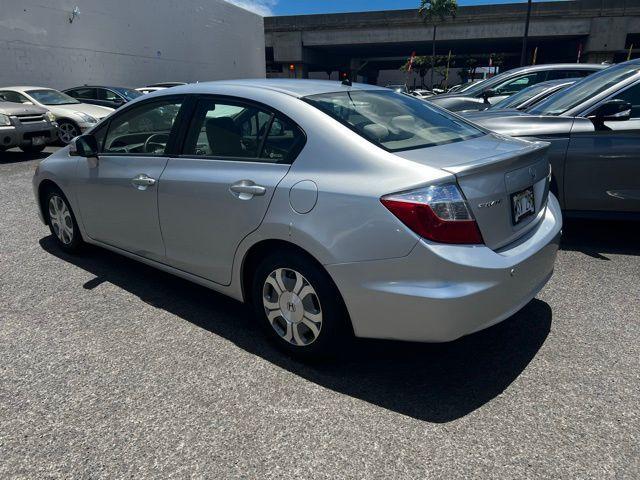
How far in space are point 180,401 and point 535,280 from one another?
1.99 metres

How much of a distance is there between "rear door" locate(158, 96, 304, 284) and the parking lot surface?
21.8 inches

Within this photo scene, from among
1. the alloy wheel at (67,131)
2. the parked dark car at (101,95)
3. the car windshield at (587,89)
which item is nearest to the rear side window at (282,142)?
the car windshield at (587,89)

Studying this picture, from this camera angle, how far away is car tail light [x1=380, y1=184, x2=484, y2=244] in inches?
86.8

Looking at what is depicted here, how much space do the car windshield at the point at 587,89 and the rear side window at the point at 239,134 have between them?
3444 millimetres

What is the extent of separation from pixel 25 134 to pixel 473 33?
43742mm

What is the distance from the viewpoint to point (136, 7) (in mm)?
21250

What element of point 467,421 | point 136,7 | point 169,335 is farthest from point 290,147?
point 136,7

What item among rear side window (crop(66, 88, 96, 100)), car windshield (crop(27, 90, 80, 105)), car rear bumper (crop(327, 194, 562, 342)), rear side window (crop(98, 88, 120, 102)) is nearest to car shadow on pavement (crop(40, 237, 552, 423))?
car rear bumper (crop(327, 194, 562, 342))

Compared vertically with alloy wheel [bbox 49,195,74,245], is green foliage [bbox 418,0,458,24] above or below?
above

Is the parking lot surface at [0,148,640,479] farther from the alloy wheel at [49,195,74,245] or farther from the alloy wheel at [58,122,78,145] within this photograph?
the alloy wheel at [58,122,78,145]

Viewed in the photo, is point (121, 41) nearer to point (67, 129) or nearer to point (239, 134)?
point (67, 129)

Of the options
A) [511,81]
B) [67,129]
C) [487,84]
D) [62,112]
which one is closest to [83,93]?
[62,112]

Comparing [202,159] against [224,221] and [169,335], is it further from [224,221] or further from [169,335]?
[169,335]

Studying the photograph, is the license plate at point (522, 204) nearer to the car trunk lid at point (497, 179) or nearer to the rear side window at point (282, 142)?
the car trunk lid at point (497, 179)
